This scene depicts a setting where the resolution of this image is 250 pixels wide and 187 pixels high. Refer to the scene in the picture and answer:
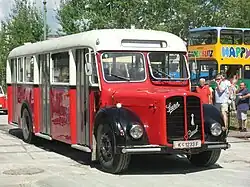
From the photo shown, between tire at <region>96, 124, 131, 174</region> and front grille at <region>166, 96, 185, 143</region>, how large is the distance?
88 cm

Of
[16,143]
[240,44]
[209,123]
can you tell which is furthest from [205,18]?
[209,123]

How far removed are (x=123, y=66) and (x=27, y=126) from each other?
16.9ft

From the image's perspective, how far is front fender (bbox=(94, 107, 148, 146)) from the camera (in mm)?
10156

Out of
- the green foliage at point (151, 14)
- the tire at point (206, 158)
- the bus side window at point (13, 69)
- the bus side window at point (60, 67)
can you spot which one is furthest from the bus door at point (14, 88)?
the green foliage at point (151, 14)

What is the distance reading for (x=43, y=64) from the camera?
14414 millimetres

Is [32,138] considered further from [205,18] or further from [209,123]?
[205,18]

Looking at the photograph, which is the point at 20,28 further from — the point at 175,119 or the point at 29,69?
the point at 175,119

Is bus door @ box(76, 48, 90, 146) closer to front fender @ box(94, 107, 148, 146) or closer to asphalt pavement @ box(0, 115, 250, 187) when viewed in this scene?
asphalt pavement @ box(0, 115, 250, 187)

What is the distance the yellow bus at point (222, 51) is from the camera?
90.2 ft

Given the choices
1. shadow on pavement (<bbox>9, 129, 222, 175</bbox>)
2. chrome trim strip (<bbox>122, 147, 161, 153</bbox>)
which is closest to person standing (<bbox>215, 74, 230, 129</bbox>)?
shadow on pavement (<bbox>9, 129, 222, 175</bbox>)

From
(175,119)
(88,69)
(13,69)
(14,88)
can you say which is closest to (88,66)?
(88,69)

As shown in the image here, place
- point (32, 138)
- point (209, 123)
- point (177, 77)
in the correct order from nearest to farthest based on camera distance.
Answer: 1. point (209, 123)
2. point (177, 77)
3. point (32, 138)

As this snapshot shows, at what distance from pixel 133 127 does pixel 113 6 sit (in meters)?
29.7

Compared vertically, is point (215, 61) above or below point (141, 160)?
above
